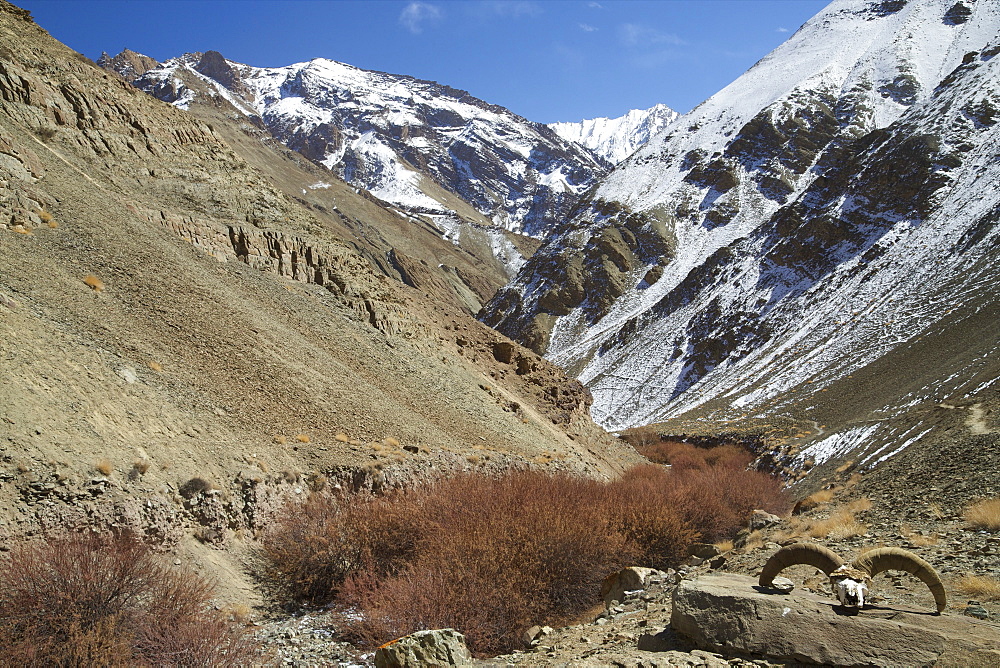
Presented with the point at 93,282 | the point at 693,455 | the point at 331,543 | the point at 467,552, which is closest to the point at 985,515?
the point at 467,552

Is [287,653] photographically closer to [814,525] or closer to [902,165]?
[814,525]

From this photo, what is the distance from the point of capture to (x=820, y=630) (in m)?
6.37

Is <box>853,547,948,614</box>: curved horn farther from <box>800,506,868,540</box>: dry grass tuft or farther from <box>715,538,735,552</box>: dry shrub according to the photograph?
<box>715,538,735,552</box>: dry shrub

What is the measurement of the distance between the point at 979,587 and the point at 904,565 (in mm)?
1832

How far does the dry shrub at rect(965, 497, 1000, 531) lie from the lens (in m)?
10.2

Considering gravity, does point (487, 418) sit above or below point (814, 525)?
above

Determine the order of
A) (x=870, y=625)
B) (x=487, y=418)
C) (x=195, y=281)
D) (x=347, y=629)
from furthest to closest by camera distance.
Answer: (x=487, y=418) → (x=195, y=281) → (x=347, y=629) → (x=870, y=625)

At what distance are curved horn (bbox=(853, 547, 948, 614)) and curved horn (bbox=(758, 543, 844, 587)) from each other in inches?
10.6

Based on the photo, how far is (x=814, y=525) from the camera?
562 inches

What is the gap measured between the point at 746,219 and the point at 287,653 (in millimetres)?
92503

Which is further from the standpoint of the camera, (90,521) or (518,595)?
(518,595)

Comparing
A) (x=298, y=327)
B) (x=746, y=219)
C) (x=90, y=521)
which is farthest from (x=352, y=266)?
(x=746, y=219)

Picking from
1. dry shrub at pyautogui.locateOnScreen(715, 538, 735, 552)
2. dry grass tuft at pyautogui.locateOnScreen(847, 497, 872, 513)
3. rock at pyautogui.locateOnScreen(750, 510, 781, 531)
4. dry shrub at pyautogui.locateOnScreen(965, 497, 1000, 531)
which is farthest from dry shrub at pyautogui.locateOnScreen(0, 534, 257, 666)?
dry grass tuft at pyautogui.locateOnScreen(847, 497, 872, 513)

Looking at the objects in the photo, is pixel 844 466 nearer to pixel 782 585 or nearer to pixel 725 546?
pixel 725 546
